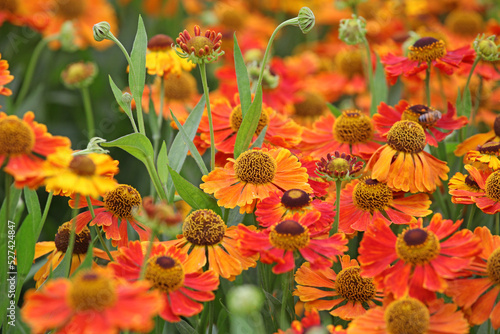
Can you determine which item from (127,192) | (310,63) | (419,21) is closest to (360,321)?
(127,192)

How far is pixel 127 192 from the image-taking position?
42.5 inches

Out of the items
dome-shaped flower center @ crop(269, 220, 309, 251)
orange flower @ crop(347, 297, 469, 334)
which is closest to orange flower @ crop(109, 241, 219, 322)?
dome-shaped flower center @ crop(269, 220, 309, 251)

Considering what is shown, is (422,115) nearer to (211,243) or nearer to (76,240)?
(211,243)

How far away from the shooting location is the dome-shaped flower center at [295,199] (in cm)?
98

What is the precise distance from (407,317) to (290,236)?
196 millimetres

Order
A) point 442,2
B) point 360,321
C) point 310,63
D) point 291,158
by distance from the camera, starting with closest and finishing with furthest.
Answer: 1. point 360,321
2. point 291,158
3. point 310,63
4. point 442,2

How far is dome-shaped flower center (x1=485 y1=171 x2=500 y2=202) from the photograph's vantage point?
1042 millimetres

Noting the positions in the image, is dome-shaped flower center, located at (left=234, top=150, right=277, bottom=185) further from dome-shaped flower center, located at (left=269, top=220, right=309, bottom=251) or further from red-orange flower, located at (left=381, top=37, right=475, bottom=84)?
red-orange flower, located at (left=381, top=37, right=475, bottom=84)

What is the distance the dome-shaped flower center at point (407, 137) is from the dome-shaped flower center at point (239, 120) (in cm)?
28

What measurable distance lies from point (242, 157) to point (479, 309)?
46 cm

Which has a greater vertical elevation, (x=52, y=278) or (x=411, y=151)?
(x=411, y=151)

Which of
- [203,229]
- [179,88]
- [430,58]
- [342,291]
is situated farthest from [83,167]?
[179,88]

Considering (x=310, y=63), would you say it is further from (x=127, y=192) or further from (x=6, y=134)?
(x=6, y=134)

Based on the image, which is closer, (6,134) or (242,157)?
(6,134)
